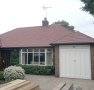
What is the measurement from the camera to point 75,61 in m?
10.9

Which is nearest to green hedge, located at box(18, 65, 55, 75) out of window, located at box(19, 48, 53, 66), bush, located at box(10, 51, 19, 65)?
window, located at box(19, 48, 53, 66)

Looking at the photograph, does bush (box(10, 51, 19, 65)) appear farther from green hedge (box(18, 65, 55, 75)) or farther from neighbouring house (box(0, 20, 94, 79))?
green hedge (box(18, 65, 55, 75))

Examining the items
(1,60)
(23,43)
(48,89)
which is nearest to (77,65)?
(48,89)

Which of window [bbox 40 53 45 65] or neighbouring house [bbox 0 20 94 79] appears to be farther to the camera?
window [bbox 40 53 45 65]

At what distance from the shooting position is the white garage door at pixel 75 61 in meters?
10.6

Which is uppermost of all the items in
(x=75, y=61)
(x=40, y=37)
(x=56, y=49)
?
(x=40, y=37)

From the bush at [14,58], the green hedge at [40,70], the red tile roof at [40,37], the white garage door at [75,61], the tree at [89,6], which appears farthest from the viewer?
the bush at [14,58]

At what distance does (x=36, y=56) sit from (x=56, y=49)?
3.01 metres

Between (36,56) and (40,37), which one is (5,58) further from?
(40,37)

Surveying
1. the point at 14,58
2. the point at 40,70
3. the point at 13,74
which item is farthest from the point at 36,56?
the point at 13,74

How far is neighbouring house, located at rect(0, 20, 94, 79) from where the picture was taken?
10.6 metres

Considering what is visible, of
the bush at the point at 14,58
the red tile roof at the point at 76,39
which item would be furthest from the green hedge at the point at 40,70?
the red tile roof at the point at 76,39

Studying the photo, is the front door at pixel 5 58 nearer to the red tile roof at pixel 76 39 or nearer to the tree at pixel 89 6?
the red tile roof at pixel 76 39

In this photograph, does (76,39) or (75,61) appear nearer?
(75,61)
